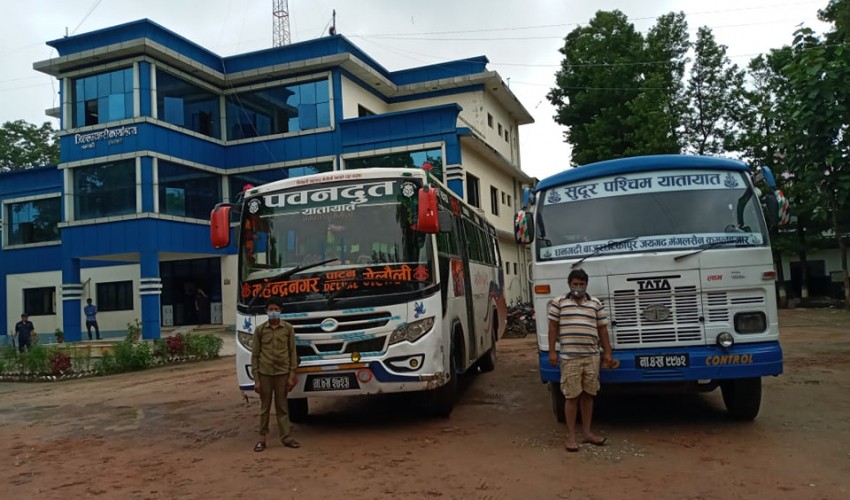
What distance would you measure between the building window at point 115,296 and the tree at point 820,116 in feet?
84.0

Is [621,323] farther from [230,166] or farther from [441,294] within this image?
[230,166]

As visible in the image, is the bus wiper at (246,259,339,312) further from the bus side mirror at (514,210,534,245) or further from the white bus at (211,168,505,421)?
the bus side mirror at (514,210,534,245)

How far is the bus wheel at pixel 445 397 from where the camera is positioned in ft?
25.5

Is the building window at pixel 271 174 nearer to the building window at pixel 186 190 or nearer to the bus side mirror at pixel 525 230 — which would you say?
the building window at pixel 186 190

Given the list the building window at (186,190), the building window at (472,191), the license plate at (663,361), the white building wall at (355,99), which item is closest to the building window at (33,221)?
the building window at (186,190)

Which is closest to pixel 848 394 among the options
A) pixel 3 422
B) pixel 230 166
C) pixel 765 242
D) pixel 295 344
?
pixel 765 242

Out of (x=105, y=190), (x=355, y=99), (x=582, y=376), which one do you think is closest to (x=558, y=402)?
(x=582, y=376)

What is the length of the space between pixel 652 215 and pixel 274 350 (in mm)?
4212

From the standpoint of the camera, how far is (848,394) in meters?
8.55

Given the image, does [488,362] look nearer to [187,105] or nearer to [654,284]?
[654,284]

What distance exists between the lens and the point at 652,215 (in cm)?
677

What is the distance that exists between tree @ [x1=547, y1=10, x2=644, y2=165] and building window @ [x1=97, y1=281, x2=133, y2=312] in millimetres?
20641

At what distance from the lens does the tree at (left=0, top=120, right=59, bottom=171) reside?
44.2 meters

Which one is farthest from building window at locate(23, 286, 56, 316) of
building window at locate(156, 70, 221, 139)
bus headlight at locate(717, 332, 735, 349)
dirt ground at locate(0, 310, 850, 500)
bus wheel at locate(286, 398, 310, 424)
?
bus headlight at locate(717, 332, 735, 349)
